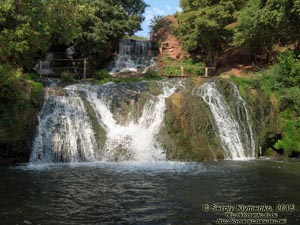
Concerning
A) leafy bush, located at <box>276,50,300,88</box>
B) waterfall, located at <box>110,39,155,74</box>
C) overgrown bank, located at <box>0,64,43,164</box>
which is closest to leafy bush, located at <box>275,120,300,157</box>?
leafy bush, located at <box>276,50,300,88</box>

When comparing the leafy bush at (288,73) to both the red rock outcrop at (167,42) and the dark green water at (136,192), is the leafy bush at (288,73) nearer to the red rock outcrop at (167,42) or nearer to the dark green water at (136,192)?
the dark green water at (136,192)

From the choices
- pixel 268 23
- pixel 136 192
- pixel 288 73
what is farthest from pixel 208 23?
pixel 136 192

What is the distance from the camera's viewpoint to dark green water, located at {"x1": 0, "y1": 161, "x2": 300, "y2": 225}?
8086 mm

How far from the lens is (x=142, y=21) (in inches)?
1352

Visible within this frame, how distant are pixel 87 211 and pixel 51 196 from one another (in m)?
1.56

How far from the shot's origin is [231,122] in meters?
18.4

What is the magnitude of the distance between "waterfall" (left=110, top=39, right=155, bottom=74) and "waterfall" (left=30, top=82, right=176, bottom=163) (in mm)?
13349

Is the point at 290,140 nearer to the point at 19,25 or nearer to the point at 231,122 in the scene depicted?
the point at 231,122

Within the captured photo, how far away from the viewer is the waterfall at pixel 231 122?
17.5m

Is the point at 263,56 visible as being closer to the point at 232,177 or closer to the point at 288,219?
the point at 232,177

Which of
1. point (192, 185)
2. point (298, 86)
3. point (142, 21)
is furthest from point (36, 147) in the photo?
point (142, 21)

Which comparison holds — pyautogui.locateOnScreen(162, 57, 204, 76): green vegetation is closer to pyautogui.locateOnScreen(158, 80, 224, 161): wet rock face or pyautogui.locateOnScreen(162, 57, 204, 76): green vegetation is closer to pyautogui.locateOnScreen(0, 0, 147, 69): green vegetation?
pyautogui.locateOnScreen(158, 80, 224, 161): wet rock face

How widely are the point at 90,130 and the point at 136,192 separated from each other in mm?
7232

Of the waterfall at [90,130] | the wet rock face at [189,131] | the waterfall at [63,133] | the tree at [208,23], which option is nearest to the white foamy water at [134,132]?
the waterfall at [90,130]
